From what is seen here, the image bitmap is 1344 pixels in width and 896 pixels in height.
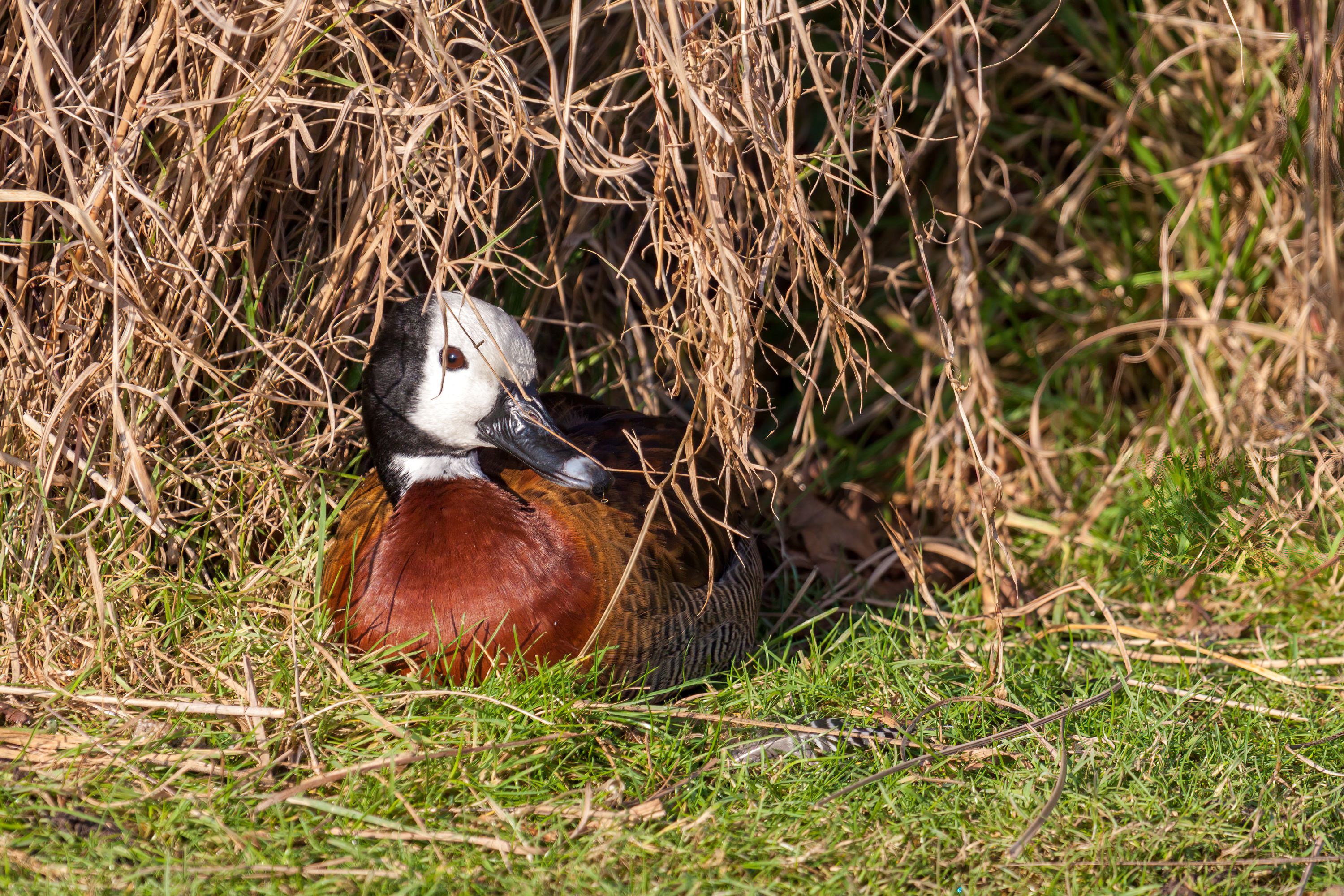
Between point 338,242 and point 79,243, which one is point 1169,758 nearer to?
point 338,242

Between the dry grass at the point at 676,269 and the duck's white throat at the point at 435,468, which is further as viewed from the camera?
the duck's white throat at the point at 435,468

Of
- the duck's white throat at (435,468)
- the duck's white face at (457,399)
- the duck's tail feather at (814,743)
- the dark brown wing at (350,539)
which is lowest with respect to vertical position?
the duck's tail feather at (814,743)

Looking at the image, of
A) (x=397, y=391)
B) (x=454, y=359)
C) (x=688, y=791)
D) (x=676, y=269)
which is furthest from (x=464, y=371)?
(x=688, y=791)

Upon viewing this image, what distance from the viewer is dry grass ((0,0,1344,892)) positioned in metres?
2.60

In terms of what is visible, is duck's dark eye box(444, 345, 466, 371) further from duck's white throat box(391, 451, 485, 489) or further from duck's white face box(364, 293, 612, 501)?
duck's white throat box(391, 451, 485, 489)

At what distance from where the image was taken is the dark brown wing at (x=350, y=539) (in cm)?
283

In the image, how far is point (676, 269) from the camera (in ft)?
11.5

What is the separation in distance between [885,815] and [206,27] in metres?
2.35

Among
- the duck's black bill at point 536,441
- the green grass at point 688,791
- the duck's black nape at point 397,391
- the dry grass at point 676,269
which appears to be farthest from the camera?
the duck's black nape at point 397,391

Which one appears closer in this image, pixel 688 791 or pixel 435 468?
pixel 688 791

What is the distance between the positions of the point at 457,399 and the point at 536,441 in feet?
0.69

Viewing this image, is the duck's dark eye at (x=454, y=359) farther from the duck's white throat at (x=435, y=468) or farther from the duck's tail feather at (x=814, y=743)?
the duck's tail feather at (x=814, y=743)

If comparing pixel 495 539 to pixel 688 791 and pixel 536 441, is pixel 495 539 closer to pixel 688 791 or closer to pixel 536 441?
pixel 536 441

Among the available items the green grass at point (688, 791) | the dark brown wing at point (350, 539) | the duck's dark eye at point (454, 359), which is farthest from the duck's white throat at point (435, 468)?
the green grass at point (688, 791)
